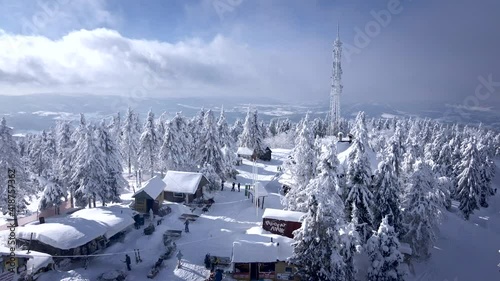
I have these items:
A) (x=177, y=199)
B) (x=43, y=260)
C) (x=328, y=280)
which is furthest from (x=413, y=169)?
(x=43, y=260)

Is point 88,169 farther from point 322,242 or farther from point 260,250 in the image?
point 322,242

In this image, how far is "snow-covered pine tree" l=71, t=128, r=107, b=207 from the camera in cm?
3322

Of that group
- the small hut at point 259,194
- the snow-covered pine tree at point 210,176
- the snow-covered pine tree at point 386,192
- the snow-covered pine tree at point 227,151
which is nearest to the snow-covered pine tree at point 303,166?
the small hut at point 259,194

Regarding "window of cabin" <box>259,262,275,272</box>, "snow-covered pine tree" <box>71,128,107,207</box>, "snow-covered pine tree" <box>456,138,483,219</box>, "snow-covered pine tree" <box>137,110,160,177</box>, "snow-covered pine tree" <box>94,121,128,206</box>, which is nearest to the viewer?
"window of cabin" <box>259,262,275,272</box>

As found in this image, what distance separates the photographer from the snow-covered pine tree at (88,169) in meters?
33.2

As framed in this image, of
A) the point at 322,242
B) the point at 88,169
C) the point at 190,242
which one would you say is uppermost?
the point at 88,169

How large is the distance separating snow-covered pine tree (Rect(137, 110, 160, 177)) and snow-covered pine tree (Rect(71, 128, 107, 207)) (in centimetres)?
1120

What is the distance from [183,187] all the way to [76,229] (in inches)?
561

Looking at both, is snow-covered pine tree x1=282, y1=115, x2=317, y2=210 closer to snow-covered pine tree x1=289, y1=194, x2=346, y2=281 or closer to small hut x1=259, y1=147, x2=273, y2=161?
snow-covered pine tree x1=289, y1=194, x2=346, y2=281

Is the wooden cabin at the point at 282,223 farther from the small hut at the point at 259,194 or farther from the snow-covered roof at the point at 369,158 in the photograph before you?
the small hut at the point at 259,194

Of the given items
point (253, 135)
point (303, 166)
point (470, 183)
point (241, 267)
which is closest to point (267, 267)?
point (241, 267)

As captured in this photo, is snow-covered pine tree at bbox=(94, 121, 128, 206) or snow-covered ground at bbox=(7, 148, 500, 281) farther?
snow-covered pine tree at bbox=(94, 121, 128, 206)

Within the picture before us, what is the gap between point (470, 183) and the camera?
43062 mm

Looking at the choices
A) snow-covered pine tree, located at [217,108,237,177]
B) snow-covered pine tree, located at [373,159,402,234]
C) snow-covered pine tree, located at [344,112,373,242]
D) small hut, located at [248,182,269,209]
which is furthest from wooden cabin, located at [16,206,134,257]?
snow-covered pine tree, located at [373,159,402,234]
